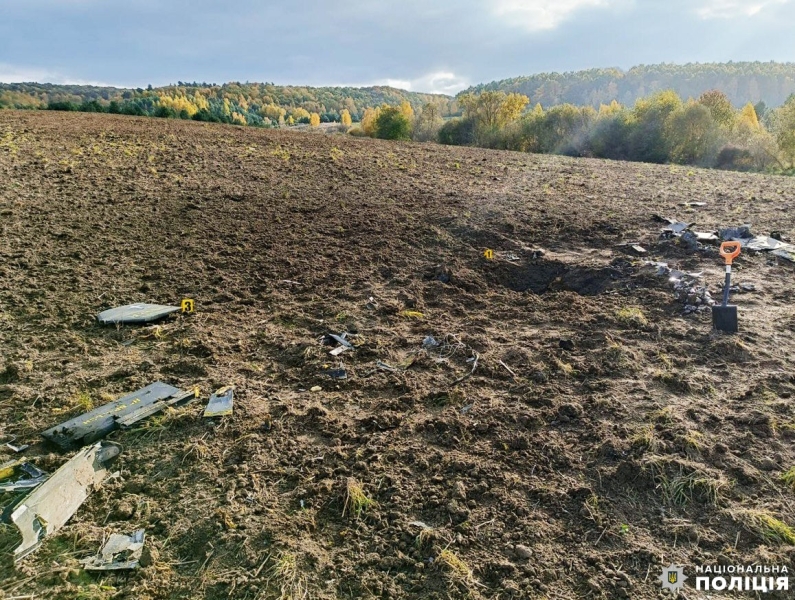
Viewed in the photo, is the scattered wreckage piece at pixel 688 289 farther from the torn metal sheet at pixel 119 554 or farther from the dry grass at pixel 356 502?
the torn metal sheet at pixel 119 554

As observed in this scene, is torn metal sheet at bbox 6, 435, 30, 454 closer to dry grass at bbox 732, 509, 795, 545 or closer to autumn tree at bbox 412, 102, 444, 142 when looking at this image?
dry grass at bbox 732, 509, 795, 545

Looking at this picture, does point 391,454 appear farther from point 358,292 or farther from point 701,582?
point 358,292

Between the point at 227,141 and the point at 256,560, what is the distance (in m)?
15.3

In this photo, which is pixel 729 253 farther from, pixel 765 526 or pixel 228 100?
pixel 228 100

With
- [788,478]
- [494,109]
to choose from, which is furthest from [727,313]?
[494,109]

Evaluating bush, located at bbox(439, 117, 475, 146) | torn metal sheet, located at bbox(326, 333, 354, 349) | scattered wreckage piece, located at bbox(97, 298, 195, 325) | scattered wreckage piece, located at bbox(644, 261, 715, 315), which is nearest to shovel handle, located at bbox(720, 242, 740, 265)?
scattered wreckage piece, located at bbox(644, 261, 715, 315)

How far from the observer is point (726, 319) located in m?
4.52

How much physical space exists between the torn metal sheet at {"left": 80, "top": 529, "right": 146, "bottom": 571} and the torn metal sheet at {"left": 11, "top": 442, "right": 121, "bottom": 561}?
12.6 inches

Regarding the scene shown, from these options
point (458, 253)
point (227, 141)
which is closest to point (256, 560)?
point (458, 253)

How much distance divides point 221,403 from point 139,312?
2069 millimetres

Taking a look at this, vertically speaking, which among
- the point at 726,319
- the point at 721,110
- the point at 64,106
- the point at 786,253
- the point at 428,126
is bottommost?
the point at 726,319

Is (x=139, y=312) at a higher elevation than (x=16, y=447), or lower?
higher

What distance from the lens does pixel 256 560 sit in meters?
2.34

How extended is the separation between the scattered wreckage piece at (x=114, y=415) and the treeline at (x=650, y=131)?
31.3 m
